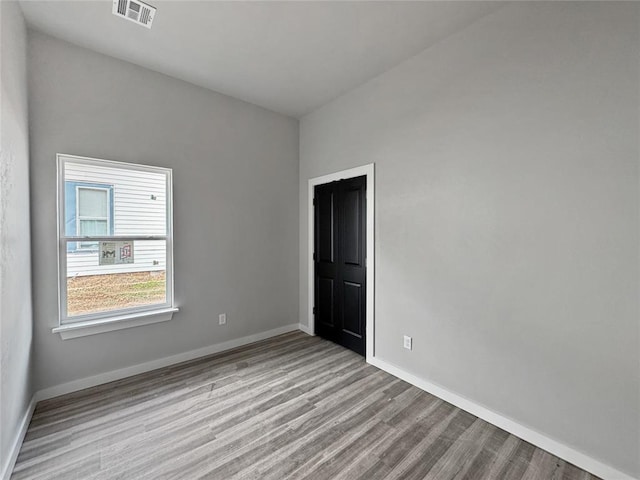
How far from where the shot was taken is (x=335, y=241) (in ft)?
11.1

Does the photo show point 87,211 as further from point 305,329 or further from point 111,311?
point 305,329

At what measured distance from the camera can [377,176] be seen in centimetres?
288

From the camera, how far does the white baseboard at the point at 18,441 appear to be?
152 cm

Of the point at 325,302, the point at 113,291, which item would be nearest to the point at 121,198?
the point at 113,291

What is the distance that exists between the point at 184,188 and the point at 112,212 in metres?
0.68

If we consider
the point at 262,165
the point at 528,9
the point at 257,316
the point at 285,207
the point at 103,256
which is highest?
the point at 528,9

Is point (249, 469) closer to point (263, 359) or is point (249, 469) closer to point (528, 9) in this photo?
point (263, 359)

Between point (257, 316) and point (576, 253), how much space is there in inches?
124

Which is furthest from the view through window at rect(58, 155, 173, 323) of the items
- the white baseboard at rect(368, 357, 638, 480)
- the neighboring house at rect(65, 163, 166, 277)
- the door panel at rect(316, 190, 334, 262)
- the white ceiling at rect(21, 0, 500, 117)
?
the white baseboard at rect(368, 357, 638, 480)

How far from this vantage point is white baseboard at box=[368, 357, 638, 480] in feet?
5.24

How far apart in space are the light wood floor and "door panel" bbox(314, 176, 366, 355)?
0.69 meters

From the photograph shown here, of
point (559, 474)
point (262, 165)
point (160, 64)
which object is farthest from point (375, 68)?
point (559, 474)

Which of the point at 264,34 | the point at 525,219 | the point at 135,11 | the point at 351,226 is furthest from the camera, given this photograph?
the point at 351,226

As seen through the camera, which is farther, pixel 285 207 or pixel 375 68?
pixel 285 207
